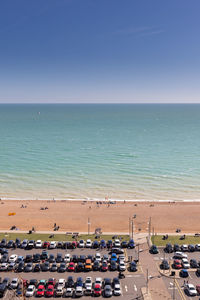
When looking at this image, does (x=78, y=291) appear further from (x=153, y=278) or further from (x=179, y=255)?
(x=179, y=255)

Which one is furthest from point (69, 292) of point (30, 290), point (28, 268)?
point (28, 268)

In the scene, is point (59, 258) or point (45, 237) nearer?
point (59, 258)

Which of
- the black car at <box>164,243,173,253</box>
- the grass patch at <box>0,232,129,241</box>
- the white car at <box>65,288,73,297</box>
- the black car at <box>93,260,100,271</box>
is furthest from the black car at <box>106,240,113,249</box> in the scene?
A: the white car at <box>65,288,73,297</box>

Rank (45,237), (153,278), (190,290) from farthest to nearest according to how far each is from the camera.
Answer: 1. (45,237)
2. (153,278)
3. (190,290)

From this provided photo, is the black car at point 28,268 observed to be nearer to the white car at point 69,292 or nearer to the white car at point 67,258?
the white car at point 67,258

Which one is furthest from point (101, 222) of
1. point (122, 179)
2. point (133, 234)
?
point (122, 179)

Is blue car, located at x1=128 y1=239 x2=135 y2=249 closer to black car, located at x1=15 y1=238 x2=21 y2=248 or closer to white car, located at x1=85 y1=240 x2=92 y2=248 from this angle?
white car, located at x1=85 y1=240 x2=92 y2=248

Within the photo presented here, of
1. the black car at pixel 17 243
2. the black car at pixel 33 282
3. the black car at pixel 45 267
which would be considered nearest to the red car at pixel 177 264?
the black car at pixel 45 267
